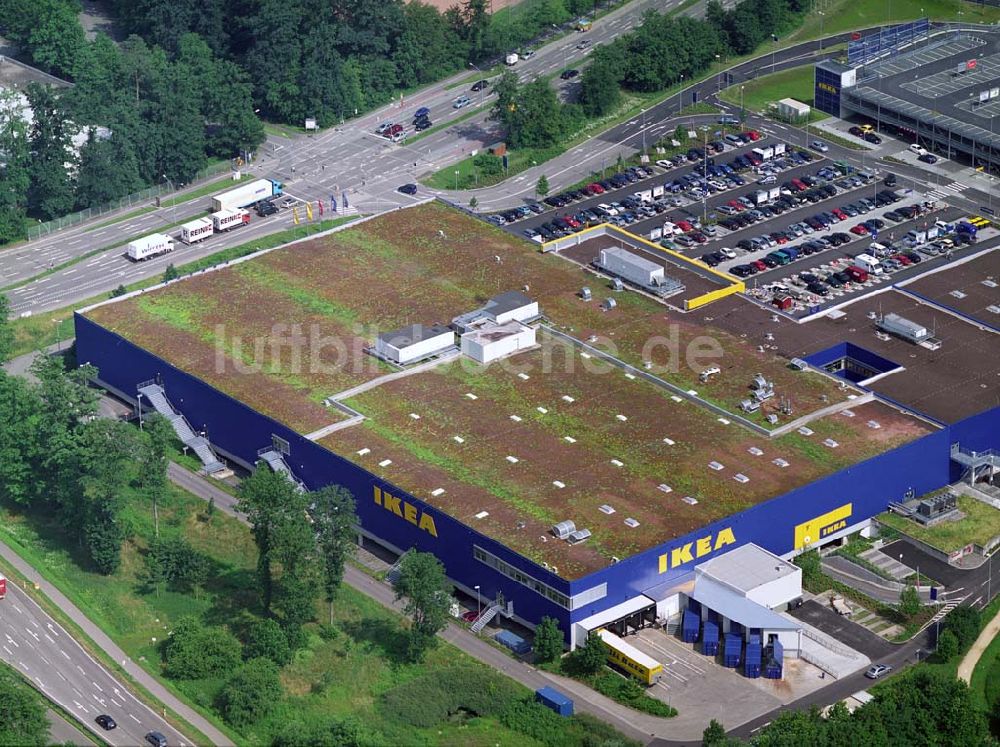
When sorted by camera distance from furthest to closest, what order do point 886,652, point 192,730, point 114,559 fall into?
point 114,559 < point 886,652 < point 192,730

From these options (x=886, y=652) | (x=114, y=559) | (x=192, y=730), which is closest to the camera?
(x=192, y=730)

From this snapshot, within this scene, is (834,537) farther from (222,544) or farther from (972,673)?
(222,544)

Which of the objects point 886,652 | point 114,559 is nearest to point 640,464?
point 886,652

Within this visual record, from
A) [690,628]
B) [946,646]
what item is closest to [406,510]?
[690,628]

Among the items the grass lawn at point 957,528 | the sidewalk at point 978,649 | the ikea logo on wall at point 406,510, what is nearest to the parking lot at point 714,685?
the sidewalk at point 978,649

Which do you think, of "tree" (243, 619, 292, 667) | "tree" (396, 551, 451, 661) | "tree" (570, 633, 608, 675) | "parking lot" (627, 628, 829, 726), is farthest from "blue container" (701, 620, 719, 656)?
"tree" (243, 619, 292, 667)

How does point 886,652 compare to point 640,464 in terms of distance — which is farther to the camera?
point 640,464
